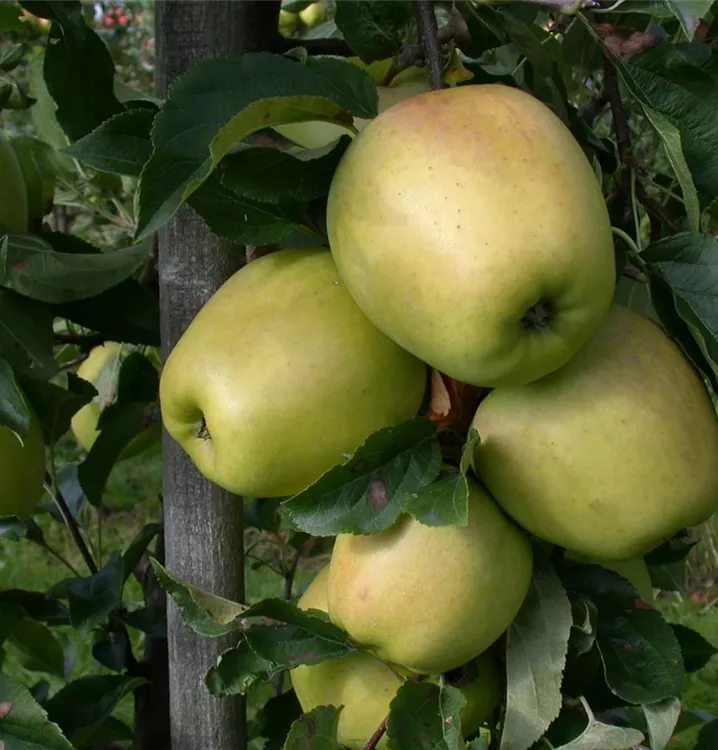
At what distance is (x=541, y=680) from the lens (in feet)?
1.99

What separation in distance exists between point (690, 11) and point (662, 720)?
43cm

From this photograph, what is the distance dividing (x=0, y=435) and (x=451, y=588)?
16.9 inches

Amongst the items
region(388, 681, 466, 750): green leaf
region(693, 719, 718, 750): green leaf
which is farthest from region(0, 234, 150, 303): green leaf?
region(693, 719, 718, 750): green leaf

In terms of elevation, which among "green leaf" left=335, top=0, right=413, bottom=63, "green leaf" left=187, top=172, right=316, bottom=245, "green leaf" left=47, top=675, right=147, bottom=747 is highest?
"green leaf" left=335, top=0, right=413, bottom=63

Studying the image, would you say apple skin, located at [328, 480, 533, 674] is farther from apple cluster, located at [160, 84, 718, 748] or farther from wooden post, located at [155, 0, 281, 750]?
wooden post, located at [155, 0, 281, 750]

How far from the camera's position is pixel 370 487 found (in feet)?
1.85

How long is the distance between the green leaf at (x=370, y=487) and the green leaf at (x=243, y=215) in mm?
148

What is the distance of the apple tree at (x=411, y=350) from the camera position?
1.65 ft

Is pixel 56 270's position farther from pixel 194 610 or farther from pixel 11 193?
pixel 194 610

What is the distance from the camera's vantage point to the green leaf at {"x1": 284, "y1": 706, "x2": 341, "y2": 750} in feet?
1.98

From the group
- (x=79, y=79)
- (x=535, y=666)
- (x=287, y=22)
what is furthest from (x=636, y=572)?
(x=287, y=22)

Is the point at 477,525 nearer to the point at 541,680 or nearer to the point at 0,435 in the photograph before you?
the point at 541,680

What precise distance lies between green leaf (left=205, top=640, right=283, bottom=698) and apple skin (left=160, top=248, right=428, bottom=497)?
0.34 ft

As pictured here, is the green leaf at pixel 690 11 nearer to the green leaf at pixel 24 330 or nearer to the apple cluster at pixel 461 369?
the apple cluster at pixel 461 369
